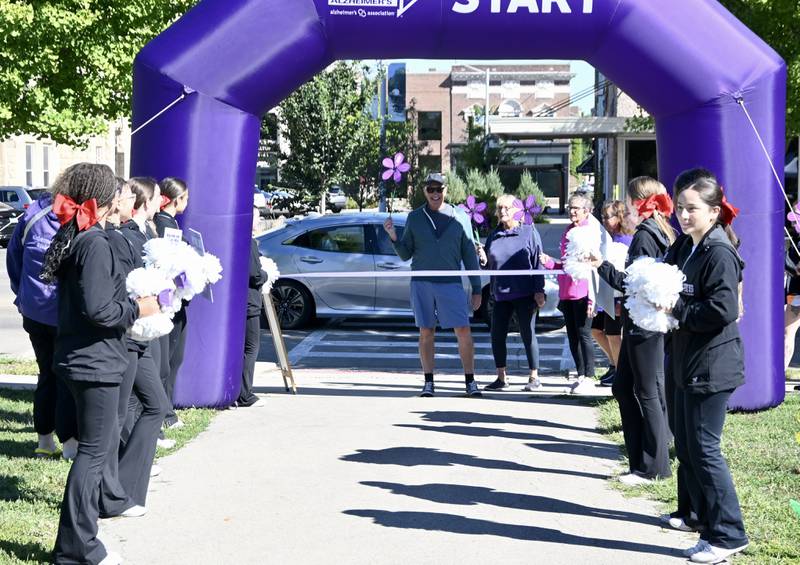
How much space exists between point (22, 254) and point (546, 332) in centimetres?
894

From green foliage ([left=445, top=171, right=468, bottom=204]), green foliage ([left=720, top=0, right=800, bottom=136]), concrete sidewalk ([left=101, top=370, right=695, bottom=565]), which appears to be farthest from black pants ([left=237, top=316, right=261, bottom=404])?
green foliage ([left=445, top=171, right=468, bottom=204])

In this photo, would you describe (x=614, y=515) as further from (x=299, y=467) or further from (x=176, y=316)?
(x=176, y=316)

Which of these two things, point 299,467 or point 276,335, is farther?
point 276,335

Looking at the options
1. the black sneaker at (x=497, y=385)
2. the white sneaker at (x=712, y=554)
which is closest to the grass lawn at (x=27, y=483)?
the black sneaker at (x=497, y=385)

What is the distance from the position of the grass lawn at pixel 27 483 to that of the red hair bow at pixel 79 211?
5.06 ft

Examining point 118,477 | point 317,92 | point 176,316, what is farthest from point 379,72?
point 118,477

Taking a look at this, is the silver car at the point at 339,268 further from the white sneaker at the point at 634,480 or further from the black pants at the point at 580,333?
the white sneaker at the point at 634,480

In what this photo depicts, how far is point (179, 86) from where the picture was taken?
8297 mm

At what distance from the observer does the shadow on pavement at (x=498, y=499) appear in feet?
19.4

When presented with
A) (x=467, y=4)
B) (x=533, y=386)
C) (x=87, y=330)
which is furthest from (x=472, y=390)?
(x=87, y=330)

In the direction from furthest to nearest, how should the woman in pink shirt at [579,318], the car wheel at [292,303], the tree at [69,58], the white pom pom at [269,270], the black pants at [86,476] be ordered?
the tree at [69,58] → the car wheel at [292,303] → the woman in pink shirt at [579,318] → the white pom pom at [269,270] → the black pants at [86,476]

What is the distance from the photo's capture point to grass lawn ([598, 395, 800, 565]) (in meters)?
5.28

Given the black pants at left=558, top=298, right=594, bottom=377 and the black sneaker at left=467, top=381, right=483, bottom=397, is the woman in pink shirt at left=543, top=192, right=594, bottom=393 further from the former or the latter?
the black sneaker at left=467, top=381, right=483, bottom=397

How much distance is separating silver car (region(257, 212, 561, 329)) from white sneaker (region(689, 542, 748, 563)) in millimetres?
8892
